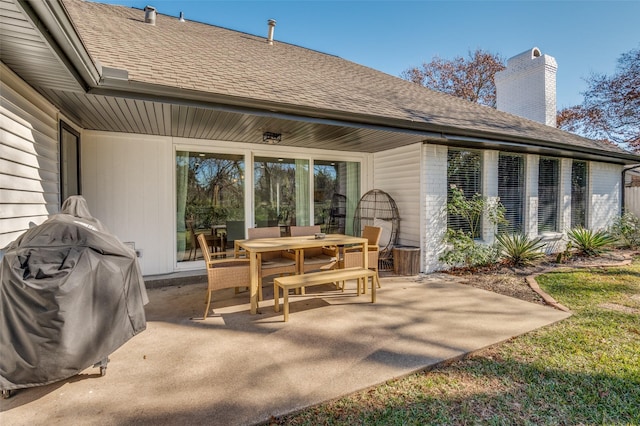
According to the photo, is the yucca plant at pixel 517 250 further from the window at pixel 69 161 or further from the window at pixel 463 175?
the window at pixel 69 161

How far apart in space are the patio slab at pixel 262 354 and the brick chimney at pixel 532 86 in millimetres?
8870

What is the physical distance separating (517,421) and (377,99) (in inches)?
208

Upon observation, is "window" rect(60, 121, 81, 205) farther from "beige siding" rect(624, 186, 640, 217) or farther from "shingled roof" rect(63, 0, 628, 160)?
"beige siding" rect(624, 186, 640, 217)

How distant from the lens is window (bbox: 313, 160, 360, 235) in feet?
24.2

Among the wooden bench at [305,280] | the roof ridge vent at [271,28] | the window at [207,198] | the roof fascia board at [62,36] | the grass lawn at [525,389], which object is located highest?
the roof ridge vent at [271,28]

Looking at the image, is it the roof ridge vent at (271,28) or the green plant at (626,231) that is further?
the green plant at (626,231)

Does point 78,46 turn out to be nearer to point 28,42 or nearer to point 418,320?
point 28,42

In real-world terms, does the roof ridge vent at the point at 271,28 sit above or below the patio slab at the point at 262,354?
above


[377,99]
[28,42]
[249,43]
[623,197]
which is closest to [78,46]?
[28,42]

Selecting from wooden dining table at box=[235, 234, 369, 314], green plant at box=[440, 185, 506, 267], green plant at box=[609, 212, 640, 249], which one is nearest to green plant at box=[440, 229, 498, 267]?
green plant at box=[440, 185, 506, 267]

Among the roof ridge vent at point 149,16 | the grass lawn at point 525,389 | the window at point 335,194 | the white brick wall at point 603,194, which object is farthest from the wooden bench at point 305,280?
the white brick wall at point 603,194

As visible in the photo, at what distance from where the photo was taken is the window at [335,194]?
737 centimetres

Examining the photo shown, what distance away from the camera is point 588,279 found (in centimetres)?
560

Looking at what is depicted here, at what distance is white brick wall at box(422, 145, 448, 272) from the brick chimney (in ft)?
21.8
